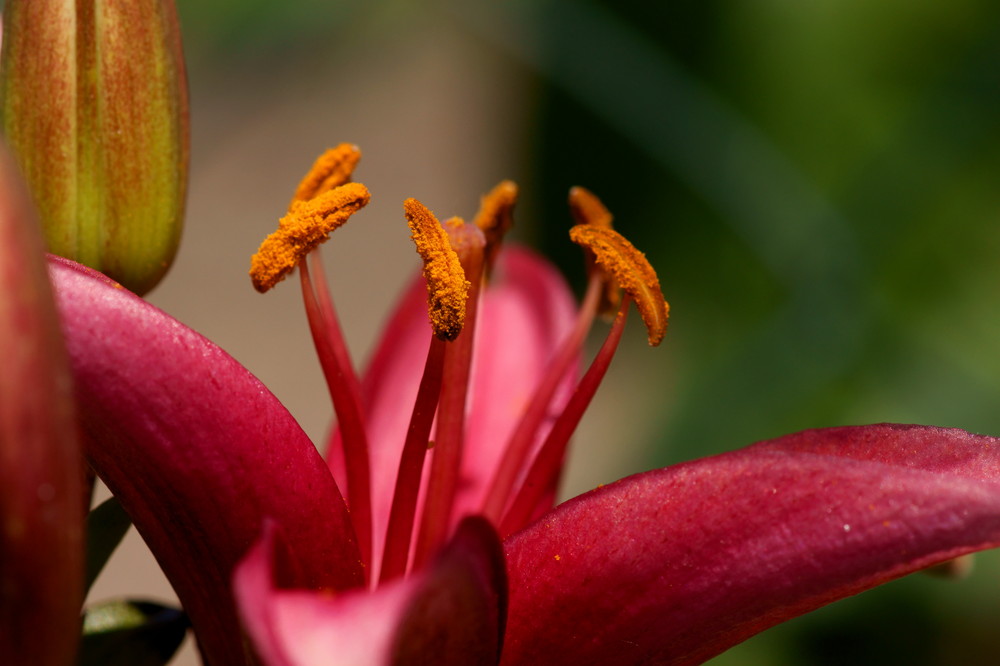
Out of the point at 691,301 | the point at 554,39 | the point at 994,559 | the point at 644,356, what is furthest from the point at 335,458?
the point at 644,356

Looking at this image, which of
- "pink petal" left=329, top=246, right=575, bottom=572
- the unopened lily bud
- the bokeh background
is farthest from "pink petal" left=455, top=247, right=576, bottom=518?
the bokeh background

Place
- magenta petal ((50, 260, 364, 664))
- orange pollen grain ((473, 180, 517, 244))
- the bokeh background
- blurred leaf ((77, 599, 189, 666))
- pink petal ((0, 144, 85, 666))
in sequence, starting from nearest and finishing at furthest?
pink petal ((0, 144, 85, 666)), magenta petal ((50, 260, 364, 664)), blurred leaf ((77, 599, 189, 666)), orange pollen grain ((473, 180, 517, 244)), the bokeh background

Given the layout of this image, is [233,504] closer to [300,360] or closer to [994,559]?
[994,559]

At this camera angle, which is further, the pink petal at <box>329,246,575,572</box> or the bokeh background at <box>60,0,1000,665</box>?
the bokeh background at <box>60,0,1000,665</box>

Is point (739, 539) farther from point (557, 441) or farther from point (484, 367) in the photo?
point (484, 367)

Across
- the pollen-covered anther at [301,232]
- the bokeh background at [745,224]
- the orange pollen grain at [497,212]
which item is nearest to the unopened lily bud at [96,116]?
the pollen-covered anther at [301,232]

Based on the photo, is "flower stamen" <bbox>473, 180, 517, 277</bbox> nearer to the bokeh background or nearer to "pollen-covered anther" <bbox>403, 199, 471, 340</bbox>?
"pollen-covered anther" <bbox>403, 199, 471, 340</bbox>

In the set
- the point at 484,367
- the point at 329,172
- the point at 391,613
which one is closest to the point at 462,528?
the point at 391,613
